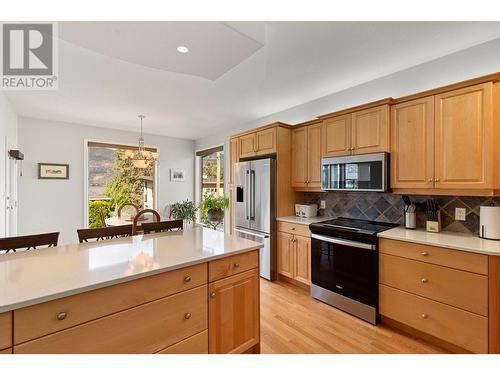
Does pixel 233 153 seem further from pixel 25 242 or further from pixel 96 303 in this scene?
pixel 96 303

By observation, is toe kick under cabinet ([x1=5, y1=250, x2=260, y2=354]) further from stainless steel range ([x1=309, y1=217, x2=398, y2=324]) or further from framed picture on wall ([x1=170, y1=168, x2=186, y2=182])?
framed picture on wall ([x1=170, y1=168, x2=186, y2=182])

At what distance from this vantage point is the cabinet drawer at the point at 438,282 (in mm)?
1729

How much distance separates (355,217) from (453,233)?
976 millimetres

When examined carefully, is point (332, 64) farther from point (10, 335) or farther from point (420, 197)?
point (10, 335)

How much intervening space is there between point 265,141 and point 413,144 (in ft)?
5.99

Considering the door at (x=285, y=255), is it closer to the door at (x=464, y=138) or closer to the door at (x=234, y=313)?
the door at (x=234, y=313)

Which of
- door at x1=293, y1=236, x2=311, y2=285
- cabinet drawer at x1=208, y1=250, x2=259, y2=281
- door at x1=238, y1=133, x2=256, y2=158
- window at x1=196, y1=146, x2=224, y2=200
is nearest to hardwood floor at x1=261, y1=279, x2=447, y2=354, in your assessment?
door at x1=293, y1=236, x2=311, y2=285

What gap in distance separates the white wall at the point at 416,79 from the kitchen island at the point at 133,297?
2331 millimetres

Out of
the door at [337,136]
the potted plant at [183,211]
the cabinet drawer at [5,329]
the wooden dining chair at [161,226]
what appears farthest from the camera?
the potted plant at [183,211]

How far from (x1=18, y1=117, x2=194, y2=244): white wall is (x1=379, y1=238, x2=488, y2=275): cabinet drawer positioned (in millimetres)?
5185

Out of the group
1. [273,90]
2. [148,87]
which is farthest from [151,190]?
[273,90]

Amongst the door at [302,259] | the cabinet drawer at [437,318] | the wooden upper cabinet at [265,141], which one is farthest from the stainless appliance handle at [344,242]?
the wooden upper cabinet at [265,141]

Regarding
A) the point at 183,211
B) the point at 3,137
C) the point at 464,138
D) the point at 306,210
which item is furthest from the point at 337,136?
the point at 3,137

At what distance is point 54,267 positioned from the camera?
4.17ft
